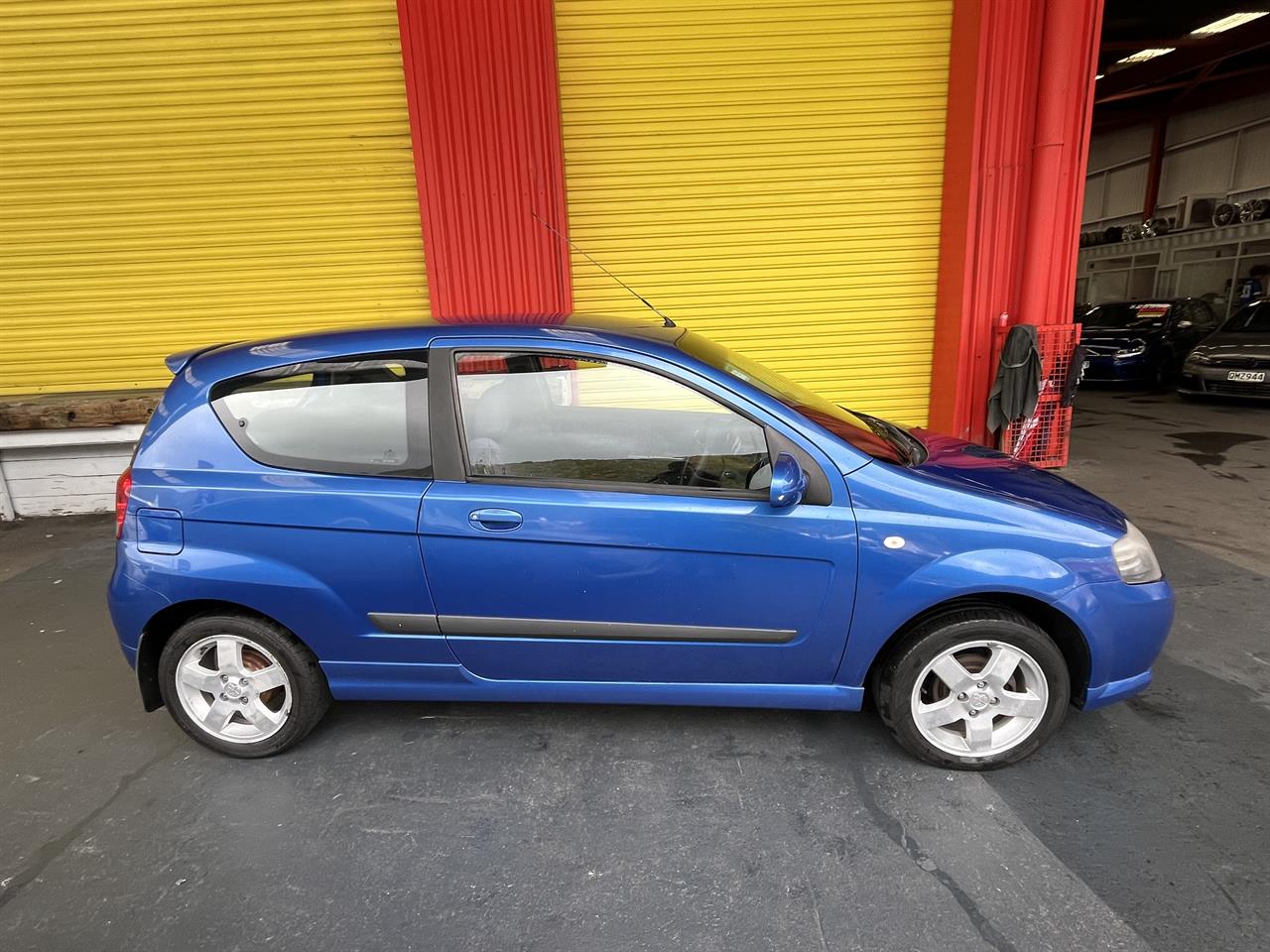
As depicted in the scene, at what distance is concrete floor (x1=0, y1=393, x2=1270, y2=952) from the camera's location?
2.05m

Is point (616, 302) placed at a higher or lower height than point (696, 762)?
higher

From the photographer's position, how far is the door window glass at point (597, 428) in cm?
259

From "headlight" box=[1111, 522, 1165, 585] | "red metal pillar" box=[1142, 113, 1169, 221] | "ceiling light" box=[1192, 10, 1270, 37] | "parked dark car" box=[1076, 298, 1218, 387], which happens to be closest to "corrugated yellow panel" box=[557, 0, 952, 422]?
"headlight" box=[1111, 522, 1165, 585]

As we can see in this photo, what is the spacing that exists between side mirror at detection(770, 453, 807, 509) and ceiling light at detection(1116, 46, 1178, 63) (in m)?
17.9

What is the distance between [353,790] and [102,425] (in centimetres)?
506

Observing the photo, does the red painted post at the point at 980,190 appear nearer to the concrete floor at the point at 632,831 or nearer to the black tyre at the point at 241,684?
the concrete floor at the point at 632,831

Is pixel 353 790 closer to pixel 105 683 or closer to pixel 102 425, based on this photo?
pixel 105 683

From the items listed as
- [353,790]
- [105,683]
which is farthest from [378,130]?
[353,790]

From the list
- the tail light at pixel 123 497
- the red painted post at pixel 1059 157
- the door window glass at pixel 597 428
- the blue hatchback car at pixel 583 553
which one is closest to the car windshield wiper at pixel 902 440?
the blue hatchback car at pixel 583 553

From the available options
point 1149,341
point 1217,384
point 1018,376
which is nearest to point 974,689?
point 1018,376

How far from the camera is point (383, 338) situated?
8.96 feet

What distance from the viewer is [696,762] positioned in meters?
2.74

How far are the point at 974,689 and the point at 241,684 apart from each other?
9.01 feet

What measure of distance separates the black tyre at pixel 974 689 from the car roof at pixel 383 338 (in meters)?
1.48
